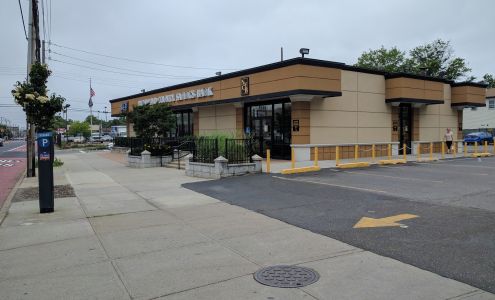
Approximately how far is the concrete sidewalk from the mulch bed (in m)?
2.41

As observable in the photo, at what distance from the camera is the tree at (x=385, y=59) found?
54062 millimetres

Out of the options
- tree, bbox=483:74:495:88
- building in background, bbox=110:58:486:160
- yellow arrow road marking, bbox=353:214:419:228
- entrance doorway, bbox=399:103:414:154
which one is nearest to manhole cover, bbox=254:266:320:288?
yellow arrow road marking, bbox=353:214:419:228

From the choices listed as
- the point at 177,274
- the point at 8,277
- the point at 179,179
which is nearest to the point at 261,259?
the point at 177,274

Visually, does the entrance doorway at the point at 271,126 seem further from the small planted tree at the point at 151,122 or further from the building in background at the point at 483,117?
the building in background at the point at 483,117

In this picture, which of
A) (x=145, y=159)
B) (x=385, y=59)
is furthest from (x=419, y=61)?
(x=145, y=159)

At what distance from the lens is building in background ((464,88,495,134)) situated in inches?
2263

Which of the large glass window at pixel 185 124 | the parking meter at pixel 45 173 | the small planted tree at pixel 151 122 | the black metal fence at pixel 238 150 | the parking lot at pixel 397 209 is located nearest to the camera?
the parking lot at pixel 397 209

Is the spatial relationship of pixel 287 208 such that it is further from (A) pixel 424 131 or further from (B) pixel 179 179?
(A) pixel 424 131

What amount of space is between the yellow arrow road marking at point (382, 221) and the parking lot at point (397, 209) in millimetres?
17

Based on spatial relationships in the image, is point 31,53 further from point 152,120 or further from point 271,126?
point 271,126

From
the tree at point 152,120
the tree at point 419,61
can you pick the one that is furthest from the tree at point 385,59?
the tree at point 152,120

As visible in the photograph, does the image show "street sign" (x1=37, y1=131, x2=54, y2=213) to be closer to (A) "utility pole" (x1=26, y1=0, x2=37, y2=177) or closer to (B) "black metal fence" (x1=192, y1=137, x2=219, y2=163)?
(B) "black metal fence" (x1=192, y1=137, x2=219, y2=163)

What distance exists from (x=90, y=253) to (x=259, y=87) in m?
15.2

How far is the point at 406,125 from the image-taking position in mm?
25312
